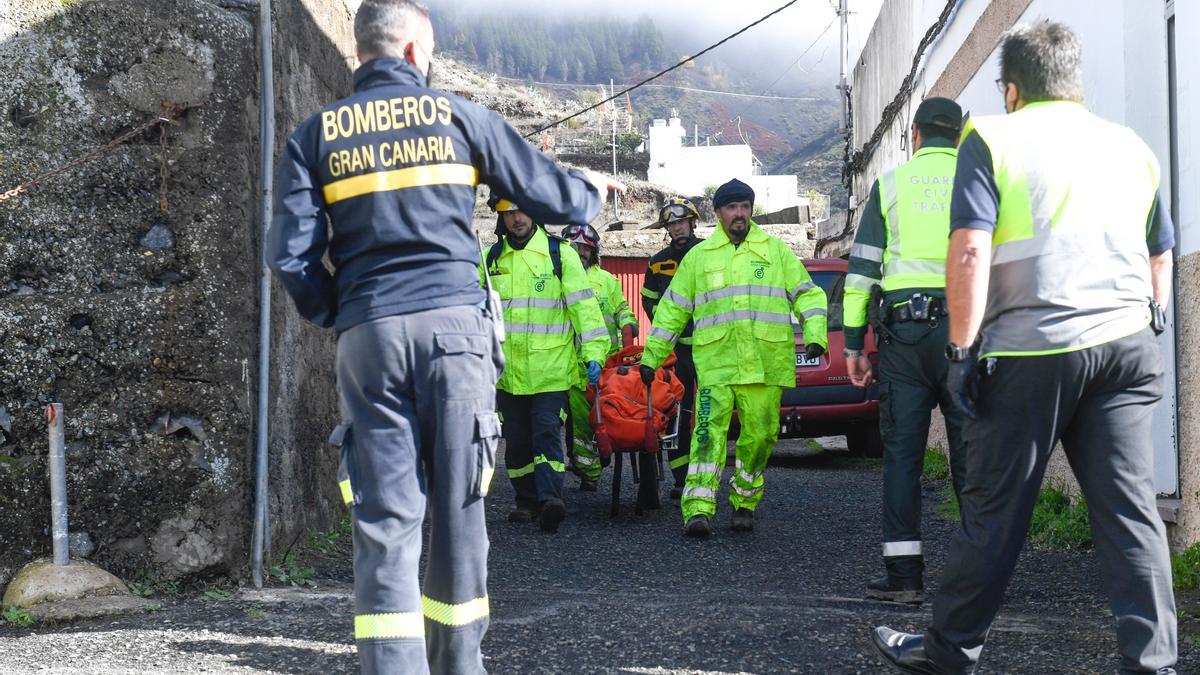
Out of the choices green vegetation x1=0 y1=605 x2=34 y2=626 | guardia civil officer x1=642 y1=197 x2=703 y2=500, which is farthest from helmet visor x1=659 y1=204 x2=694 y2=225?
green vegetation x1=0 y1=605 x2=34 y2=626

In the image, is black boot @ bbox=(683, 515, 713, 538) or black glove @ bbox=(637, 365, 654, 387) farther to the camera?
black glove @ bbox=(637, 365, 654, 387)

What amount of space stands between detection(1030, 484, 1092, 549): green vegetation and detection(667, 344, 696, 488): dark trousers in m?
2.44

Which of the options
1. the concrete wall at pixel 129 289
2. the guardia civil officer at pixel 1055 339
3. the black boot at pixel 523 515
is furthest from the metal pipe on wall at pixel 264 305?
the guardia civil officer at pixel 1055 339

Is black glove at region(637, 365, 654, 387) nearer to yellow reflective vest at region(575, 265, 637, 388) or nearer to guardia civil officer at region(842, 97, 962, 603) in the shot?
yellow reflective vest at region(575, 265, 637, 388)

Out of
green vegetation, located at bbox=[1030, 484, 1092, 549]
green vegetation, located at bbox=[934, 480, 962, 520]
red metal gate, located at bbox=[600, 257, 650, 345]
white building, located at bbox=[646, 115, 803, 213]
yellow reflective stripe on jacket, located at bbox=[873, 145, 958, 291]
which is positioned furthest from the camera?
white building, located at bbox=[646, 115, 803, 213]

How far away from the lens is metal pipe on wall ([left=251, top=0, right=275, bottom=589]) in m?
5.65

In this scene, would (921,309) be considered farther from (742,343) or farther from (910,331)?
(742,343)

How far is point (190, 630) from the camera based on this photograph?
4.89 metres

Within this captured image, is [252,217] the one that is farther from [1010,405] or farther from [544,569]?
[1010,405]

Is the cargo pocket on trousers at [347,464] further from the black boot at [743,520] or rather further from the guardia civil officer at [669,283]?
the guardia civil officer at [669,283]

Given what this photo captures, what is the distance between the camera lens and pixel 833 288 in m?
11.5

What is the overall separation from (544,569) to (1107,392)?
340cm

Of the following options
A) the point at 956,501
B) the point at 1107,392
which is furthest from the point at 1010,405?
the point at 956,501

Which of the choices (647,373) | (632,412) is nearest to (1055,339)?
(647,373)
